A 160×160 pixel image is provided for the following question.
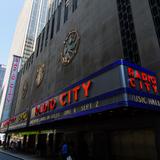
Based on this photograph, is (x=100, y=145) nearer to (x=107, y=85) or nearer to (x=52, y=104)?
(x=52, y=104)

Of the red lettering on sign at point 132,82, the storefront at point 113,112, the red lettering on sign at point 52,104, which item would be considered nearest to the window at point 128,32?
the storefront at point 113,112

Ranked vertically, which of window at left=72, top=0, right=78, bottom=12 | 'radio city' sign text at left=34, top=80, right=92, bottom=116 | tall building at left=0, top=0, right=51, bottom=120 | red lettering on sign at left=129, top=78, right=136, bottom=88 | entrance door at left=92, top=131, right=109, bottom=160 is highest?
tall building at left=0, top=0, right=51, bottom=120

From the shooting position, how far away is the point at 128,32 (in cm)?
1300

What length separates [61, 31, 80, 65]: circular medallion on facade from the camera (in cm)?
1936

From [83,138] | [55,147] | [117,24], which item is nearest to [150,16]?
[117,24]

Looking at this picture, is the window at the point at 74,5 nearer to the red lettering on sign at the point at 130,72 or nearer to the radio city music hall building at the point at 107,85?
the radio city music hall building at the point at 107,85

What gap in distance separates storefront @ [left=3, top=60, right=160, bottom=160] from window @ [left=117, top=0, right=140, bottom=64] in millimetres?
2803

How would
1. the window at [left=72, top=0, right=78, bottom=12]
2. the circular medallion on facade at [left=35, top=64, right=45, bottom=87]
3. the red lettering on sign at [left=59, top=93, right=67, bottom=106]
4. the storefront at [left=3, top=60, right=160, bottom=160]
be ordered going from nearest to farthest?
the storefront at [left=3, top=60, right=160, bottom=160], the red lettering on sign at [left=59, top=93, right=67, bottom=106], the window at [left=72, top=0, right=78, bottom=12], the circular medallion on facade at [left=35, top=64, right=45, bottom=87]

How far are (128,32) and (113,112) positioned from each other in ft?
21.7

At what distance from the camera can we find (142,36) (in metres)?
11.5

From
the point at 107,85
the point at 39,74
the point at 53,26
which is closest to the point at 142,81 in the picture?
the point at 107,85

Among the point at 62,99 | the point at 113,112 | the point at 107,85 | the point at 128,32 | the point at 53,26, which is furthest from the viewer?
the point at 53,26

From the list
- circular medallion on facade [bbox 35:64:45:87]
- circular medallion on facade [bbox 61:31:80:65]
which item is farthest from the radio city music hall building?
circular medallion on facade [bbox 35:64:45:87]

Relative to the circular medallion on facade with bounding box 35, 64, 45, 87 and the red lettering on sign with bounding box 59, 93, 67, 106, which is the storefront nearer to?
the red lettering on sign with bounding box 59, 93, 67, 106
